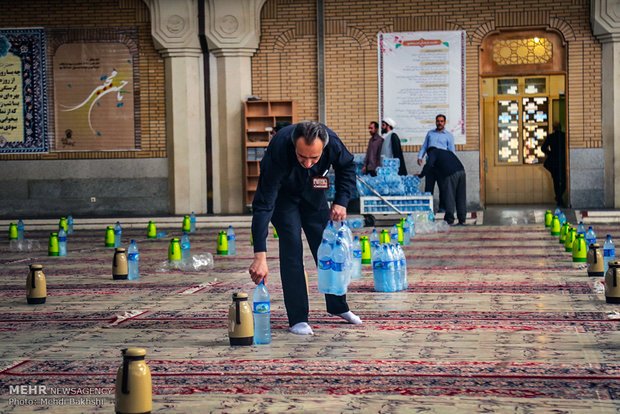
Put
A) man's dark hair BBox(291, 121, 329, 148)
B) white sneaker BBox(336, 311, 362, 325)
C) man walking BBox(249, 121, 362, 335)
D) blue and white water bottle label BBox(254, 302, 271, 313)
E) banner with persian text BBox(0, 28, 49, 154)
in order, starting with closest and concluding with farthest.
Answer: man's dark hair BBox(291, 121, 329, 148) → man walking BBox(249, 121, 362, 335) → blue and white water bottle label BBox(254, 302, 271, 313) → white sneaker BBox(336, 311, 362, 325) → banner with persian text BBox(0, 28, 49, 154)

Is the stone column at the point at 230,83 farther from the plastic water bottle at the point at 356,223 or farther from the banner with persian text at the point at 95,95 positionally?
the plastic water bottle at the point at 356,223

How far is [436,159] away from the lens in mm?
17609

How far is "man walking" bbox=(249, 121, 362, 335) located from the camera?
616cm

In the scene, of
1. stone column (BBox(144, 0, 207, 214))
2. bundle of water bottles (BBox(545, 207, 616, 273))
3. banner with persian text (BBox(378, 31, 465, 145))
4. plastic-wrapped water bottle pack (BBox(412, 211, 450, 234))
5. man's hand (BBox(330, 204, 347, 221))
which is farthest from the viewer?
stone column (BBox(144, 0, 207, 214))

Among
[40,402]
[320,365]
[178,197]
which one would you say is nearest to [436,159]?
[178,197]

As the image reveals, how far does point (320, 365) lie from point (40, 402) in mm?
1715

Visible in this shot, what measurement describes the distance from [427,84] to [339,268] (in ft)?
50.4

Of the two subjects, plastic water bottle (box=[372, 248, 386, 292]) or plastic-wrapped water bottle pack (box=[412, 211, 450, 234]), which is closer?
plastic water bottle (box=[372, 248, 386, 292])

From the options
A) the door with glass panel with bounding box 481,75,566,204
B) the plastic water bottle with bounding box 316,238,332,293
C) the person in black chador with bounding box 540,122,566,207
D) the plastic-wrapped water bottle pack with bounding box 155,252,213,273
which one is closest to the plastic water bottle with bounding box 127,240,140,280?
the plastic-wrapped water bottle pack with bounding box 155,252,213,273

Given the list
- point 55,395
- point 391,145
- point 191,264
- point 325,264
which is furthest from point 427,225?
point 55,395

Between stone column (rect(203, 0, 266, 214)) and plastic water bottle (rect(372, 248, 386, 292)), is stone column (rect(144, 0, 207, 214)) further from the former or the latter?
plastic water bottle (rect(372, 248, 386, 292))

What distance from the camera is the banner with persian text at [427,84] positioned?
21.5 m

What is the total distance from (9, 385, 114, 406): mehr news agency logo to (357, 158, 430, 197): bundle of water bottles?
13.2 metres

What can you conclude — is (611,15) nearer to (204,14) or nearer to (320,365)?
(204,14)
